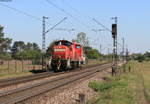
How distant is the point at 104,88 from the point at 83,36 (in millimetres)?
90424

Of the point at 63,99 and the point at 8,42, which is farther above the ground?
the point at 8,42

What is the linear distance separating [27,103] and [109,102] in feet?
12.4

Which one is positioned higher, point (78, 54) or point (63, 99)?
point (78, 54)

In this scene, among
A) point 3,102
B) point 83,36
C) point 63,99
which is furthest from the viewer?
point 83,36

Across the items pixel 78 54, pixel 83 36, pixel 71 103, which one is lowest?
pixel 71 103

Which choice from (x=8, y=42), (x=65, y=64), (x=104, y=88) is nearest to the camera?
(x=104, y=88)

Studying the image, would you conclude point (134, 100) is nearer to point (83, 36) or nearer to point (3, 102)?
point (3, 102)

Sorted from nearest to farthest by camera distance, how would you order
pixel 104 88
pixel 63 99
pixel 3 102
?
pixel 3 102 < pixel 63 99 < pixel 104 88

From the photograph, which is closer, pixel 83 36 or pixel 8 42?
pixel 8 42

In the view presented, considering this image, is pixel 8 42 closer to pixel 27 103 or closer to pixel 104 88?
pixel 104 88

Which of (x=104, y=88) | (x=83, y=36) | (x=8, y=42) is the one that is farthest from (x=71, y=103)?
(x=83, y=36)

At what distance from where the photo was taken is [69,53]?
41625 mm

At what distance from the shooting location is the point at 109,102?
14289mm

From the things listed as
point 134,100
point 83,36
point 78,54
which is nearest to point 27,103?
point 134,100
